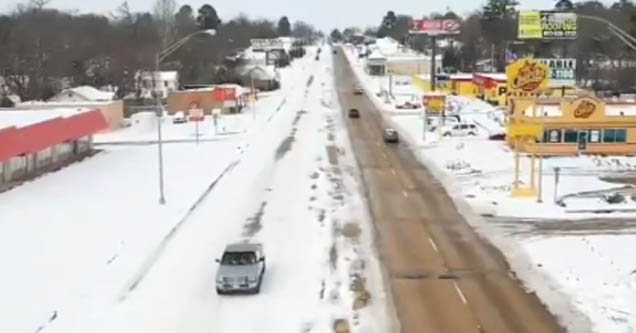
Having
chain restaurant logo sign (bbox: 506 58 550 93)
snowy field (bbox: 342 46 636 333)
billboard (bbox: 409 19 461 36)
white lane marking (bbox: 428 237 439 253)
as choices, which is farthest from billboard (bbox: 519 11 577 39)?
billboard (bbox: 409 19 461 36)

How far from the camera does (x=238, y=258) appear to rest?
27.2 m

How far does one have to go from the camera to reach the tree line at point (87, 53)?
4437 inches

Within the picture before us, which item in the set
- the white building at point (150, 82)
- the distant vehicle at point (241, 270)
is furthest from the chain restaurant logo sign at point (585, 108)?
the white building at point (150, 82)

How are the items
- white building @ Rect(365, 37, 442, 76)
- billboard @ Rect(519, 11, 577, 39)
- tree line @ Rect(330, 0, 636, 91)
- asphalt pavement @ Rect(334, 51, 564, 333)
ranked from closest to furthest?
asphalt pavement @ Rect(334, 51, 564, 333), billboard @ Rect(519, 11, 577, 39), tree line @ Rect(330, 0, 636, 91), white building @ Rect(365, 37, 442, 76)

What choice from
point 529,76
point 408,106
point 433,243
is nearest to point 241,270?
point 433,243

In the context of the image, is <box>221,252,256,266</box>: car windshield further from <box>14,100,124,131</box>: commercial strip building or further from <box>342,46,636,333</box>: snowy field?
<box>14,100,124,131</box>: commercial strip building

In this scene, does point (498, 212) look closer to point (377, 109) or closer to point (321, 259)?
point (321, 259)

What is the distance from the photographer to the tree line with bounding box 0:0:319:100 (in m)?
113

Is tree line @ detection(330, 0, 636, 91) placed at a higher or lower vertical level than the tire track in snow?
higher

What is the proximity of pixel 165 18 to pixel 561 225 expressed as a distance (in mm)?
141484

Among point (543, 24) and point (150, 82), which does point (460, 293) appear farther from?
point (150, 82)

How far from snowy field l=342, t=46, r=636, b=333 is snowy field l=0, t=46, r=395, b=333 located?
515 cm

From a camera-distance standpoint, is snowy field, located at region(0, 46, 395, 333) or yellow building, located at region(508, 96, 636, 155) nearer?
snowy field, located at region(0, 46, 395, 333)

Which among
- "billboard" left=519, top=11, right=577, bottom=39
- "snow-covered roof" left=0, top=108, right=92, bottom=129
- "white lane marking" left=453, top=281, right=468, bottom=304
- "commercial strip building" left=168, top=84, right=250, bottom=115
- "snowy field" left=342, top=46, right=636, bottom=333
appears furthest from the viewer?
"commercial strip building" left=168, top=84, right=250, bottom=115
